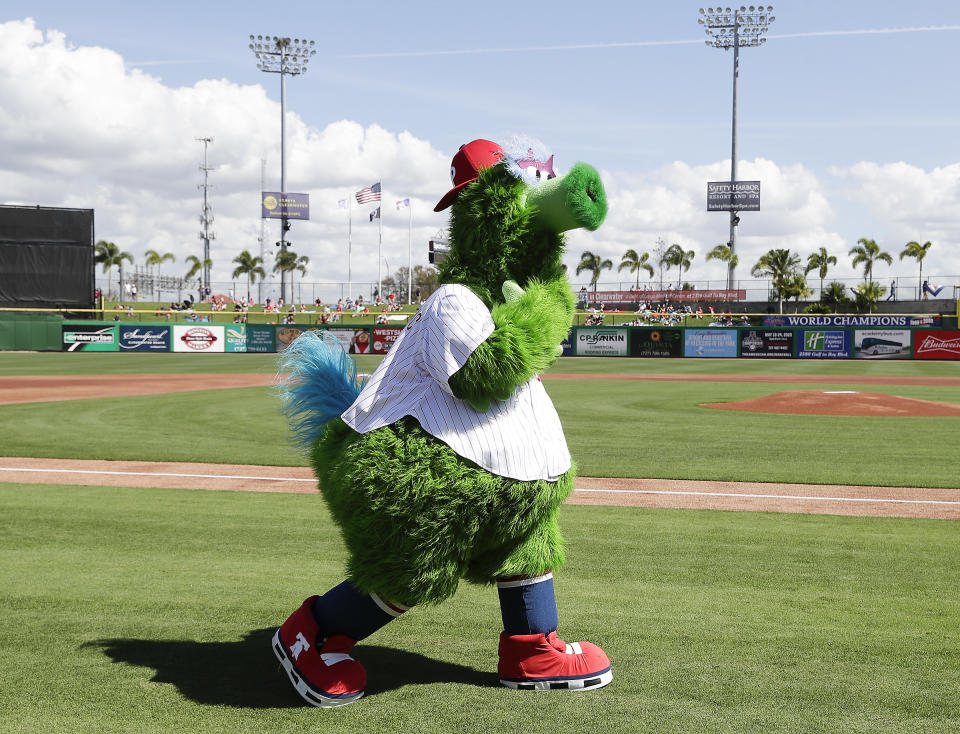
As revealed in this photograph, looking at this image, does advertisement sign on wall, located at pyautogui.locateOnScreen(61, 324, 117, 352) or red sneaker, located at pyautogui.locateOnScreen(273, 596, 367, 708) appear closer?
red sneaker, located at pyautogui.locateOnScreen(273, 596, 367, 708)

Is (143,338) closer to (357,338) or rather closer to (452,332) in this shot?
(357,338)

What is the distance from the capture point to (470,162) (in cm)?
339

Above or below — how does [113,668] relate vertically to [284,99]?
below

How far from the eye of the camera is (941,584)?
4797 millimetres

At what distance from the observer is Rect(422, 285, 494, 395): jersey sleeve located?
292 cm

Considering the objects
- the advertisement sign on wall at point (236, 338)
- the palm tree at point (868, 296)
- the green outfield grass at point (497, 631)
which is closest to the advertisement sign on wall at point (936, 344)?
the palm tree at point (868, 296)

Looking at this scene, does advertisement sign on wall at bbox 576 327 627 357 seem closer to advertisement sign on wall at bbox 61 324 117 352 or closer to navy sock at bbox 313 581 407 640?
advertisement sign on wall at bbox 61 324 117 352

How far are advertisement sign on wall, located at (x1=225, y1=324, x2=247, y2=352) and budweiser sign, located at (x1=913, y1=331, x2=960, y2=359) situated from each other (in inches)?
1239

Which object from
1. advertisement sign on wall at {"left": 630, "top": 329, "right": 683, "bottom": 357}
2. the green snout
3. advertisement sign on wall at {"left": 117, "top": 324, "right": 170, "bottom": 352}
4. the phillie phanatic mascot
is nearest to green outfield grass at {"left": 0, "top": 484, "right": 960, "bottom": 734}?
the phillie phanatic mascot

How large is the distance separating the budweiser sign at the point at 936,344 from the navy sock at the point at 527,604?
129 feet

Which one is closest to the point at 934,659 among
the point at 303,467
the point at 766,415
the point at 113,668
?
the point at 113,668

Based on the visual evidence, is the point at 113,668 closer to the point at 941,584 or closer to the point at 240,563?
the point at 240,563

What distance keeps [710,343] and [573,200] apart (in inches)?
1472

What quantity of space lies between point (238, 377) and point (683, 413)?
14.3 meters
